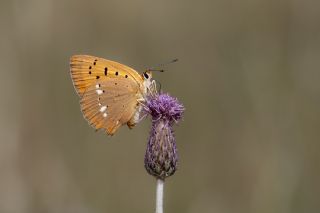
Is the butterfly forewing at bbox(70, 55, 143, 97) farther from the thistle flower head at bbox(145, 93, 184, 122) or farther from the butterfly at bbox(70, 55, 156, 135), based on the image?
the thistle flower head at bbox(145, 93, 184, 122)

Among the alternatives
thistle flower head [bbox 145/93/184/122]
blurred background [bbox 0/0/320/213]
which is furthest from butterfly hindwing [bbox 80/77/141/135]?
blurred background [bbox 0/0/320/213]

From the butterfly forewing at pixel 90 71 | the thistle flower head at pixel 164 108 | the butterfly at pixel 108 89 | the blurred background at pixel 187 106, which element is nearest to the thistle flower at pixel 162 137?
the thistle flower head at pixel 164 108

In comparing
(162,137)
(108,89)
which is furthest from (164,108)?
(108,89)

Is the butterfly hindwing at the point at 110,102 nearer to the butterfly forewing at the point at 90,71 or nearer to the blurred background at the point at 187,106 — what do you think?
the butterfly forewing at the point at 90,71

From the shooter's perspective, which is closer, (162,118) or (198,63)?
Answer: (162,118)

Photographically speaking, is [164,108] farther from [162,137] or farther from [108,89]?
[108,89]

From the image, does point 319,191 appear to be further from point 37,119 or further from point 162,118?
point 37,119

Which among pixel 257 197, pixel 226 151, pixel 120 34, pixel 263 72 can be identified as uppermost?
pixel 120 34

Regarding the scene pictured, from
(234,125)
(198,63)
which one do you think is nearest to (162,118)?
(234,125)
